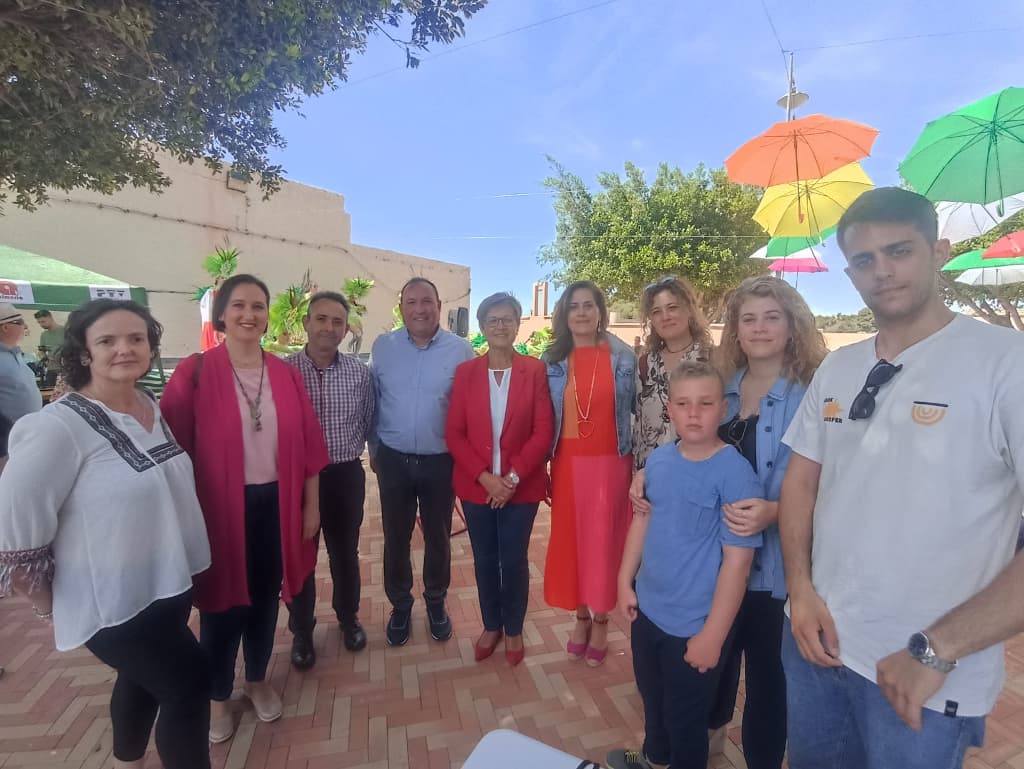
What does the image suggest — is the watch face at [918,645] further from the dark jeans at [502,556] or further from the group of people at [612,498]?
the dark jeans at [502,556]


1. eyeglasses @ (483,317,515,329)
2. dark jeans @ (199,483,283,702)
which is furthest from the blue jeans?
dark jeans @ (199,483,283,702)

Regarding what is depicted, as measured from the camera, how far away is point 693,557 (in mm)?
1612

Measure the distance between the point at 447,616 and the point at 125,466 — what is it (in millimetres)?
1995

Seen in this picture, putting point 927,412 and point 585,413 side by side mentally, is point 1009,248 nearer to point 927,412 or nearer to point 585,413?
point 585,413

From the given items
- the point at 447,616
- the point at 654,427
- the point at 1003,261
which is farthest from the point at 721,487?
the point at 1003,261

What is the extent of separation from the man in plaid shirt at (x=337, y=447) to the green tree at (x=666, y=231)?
573 inches

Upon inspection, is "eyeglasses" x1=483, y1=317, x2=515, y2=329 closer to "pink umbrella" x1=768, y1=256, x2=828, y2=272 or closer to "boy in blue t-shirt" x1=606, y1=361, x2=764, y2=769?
"boy in blue t-shirt" x1=606, y1=361, x2=764, y2=769

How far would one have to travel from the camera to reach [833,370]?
1.37 metres

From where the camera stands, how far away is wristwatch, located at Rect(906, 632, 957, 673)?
1040 mm

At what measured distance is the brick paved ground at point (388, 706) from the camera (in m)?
2.10

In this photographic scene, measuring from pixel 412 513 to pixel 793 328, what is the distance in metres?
2.12

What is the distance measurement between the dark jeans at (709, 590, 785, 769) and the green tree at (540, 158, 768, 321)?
15.2 metres

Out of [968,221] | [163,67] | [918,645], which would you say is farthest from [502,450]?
[968,221]

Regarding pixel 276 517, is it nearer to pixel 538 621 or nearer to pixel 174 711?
pixel 174 711
